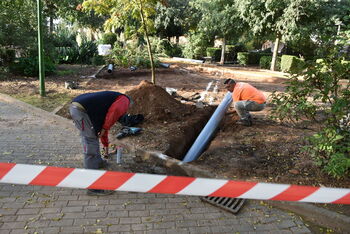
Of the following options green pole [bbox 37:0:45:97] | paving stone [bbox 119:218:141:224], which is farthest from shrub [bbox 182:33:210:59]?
paving stone [bbox 119:218:141:224]

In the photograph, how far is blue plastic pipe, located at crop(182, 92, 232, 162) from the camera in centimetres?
586

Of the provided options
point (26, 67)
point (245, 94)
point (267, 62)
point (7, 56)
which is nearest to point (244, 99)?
point (245, 94)

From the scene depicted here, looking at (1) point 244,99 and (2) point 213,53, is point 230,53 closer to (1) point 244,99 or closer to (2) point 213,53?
(2) point 213,53

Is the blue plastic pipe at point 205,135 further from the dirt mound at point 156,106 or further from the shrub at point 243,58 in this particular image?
the shrub at point 243,58

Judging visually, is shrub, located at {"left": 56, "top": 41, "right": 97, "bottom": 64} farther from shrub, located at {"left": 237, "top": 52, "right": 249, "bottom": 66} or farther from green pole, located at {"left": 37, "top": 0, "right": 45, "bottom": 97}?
shrub, located at {"left": 237, "top": 52, "right": 249, "bottom": 66}

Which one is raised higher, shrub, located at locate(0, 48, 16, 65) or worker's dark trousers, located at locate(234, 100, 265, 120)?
shrub, located at locate(0, 48, 16, 65)

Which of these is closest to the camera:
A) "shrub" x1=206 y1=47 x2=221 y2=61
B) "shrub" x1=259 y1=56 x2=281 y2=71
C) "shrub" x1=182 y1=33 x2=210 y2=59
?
"shrub" x1=259 y1=56 x2=281 y2=71

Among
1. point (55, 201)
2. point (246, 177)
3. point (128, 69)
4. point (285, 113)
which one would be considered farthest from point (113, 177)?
point (128, 69)

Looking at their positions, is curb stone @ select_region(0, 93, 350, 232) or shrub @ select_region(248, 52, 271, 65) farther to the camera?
shrub @ select_region(248, 52, 271, 65)

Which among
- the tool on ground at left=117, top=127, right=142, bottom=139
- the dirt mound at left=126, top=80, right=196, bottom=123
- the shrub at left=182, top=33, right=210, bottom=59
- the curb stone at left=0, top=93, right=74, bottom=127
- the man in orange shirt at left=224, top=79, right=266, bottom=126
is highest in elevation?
the shrub at left=182, top=33, right=210, bottom=59

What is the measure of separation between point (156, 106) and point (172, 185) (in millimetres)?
4838

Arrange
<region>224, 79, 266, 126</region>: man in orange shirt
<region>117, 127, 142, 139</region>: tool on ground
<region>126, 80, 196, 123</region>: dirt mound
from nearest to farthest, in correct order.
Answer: <region>117, 127, 142, 139</region>: tool on ground, <region>224, 79, 266, 126</region>: man in orange shirt, <region>126, 80, 196, 123</region>: dirt mound

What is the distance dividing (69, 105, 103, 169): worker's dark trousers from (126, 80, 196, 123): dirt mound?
2747mm

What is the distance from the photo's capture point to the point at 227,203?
13.1ft
